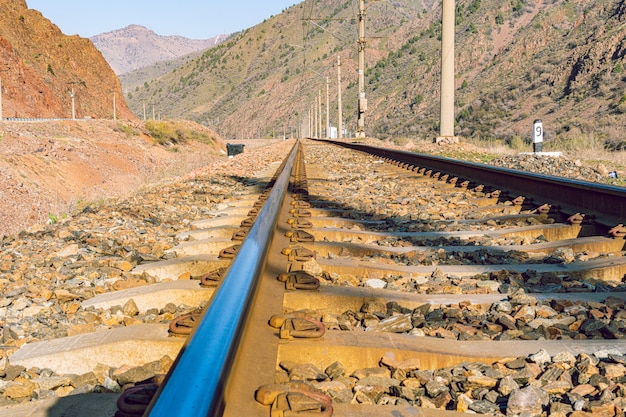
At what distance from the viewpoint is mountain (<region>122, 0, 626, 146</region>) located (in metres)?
37.1

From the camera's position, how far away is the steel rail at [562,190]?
5020 mm

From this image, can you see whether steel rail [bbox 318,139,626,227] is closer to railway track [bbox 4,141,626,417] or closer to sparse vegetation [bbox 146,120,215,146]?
railway track [bbox 4,141,626,417]

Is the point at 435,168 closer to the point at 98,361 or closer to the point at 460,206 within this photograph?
the point at 460,206

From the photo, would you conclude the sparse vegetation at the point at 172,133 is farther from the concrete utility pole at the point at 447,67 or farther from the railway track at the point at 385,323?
the railway track at the point at 385,323

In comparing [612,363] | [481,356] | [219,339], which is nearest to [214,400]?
[219,339]

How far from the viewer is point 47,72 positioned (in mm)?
62875

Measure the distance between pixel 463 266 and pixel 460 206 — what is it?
2.99m

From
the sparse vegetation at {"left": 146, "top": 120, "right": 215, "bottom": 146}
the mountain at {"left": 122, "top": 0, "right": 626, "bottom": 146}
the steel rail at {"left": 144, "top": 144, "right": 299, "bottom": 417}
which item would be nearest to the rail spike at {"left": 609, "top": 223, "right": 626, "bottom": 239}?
the steel rail at {"left": 144, "top": 144, "right": 299, "bottom": 417}

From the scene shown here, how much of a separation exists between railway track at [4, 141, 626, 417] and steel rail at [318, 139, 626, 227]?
5 cm

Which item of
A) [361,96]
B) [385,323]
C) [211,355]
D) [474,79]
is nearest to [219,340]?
[211,355]

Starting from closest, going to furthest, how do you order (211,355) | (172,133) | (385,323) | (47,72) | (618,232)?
(211,355)
(385,323)
(618,232)
(172,133)
(47,72)

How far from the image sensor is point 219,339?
1768 millimetres

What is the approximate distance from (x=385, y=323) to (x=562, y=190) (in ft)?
13.1

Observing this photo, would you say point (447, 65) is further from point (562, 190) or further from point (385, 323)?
point (385, 323)
